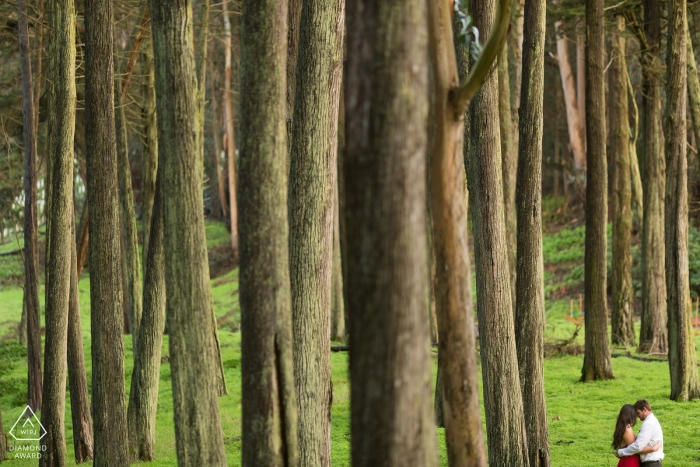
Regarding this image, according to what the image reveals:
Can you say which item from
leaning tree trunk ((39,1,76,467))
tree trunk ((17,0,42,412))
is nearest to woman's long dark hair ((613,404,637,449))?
leaning tree trunk ((39,1,76,467))

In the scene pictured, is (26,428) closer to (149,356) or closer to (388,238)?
(149,356)

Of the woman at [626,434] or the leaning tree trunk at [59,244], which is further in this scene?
the leaning tree trunk at [59,244]

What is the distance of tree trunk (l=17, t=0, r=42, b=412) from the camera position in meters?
12.9

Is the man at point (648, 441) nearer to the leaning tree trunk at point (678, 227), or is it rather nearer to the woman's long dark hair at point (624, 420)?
the woman's long dark hair at point (624, 420)

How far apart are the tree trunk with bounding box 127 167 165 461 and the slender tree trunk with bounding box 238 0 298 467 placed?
5.54 m

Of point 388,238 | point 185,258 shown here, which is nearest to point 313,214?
point 185,258

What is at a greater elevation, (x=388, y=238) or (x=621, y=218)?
(x=621, y=218)

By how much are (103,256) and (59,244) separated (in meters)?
1.46

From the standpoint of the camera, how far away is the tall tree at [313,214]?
647 centimetres

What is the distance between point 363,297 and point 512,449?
4590mm

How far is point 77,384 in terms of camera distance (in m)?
11.1

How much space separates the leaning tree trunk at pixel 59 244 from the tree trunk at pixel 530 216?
5263 mm

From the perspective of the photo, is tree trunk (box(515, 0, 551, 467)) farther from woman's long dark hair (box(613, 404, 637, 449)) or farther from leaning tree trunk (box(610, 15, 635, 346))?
leaning tree trunk (box(610, 15, 635, 346))

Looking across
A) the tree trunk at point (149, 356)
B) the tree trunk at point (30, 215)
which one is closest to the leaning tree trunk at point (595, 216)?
the tree trunk at point (149, 356)
